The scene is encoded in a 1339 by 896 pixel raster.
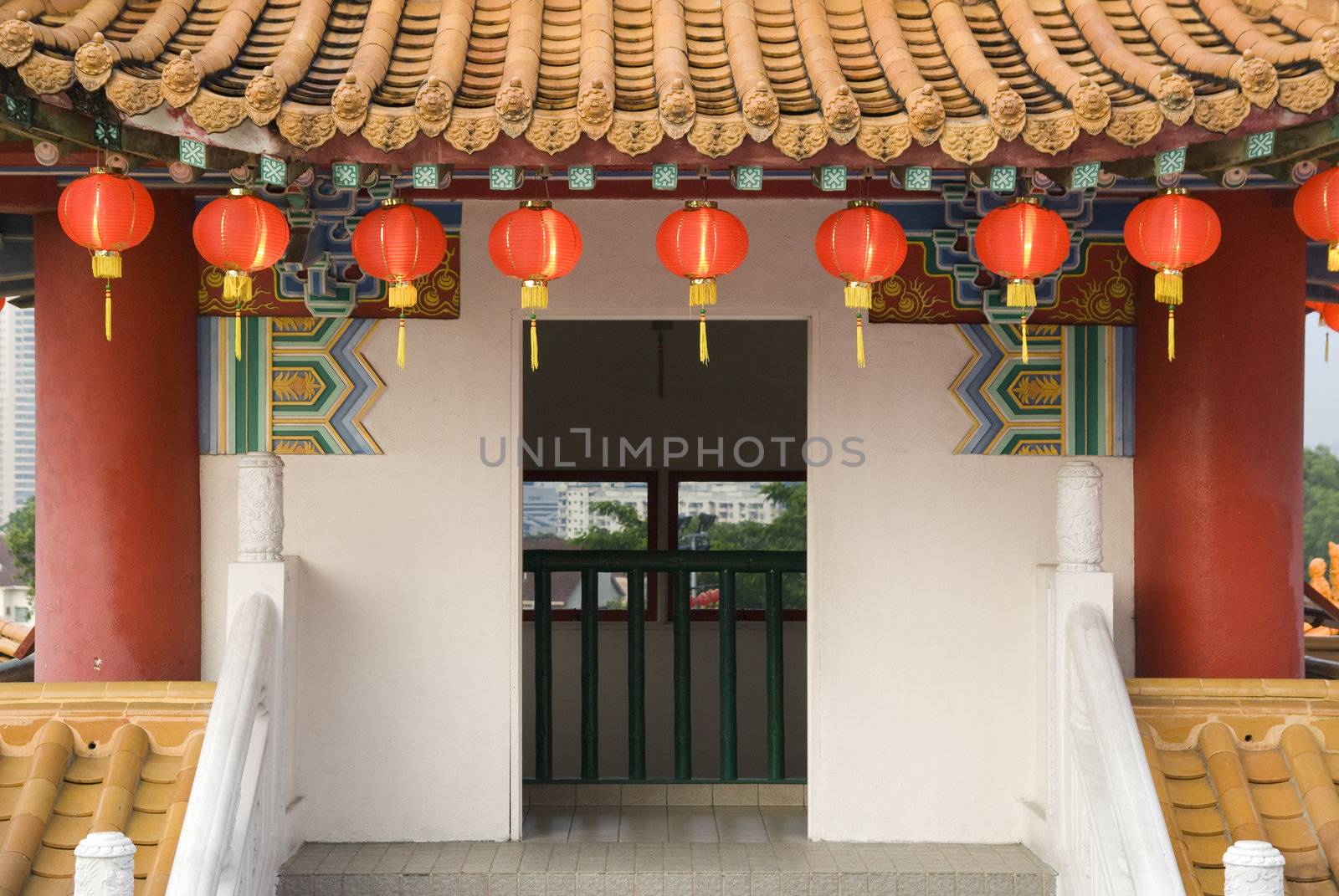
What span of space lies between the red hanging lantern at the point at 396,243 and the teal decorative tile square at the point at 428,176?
0.28 m

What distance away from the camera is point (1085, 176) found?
3.63 metres

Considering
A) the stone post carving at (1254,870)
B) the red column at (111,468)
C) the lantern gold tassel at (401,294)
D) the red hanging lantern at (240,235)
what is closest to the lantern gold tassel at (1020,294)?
the stone post carving at (1254,870)

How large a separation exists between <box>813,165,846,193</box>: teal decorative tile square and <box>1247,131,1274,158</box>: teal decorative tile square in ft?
3.56

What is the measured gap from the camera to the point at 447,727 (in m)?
4.77

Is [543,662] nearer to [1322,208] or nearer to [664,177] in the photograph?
[664,177]

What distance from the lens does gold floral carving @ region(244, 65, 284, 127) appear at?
3.30 metres

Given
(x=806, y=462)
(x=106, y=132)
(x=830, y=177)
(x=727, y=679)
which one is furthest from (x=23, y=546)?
(x=830, y=177)

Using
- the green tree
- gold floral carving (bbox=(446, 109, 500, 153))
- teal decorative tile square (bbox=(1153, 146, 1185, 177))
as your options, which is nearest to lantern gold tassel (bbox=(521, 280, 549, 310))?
gold floral carving (bbox=(446, 109, 500, 153))

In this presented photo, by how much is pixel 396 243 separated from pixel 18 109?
106 cm

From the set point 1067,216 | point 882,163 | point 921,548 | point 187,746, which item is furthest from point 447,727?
point 1067,216

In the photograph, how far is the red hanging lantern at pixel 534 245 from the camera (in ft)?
12.6

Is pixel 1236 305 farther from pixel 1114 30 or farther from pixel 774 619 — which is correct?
pixel 774 619

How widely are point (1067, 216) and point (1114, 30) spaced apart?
0.91m

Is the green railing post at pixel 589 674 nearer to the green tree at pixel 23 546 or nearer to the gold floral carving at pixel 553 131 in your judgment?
the gold floral carving at pixel 553 131
